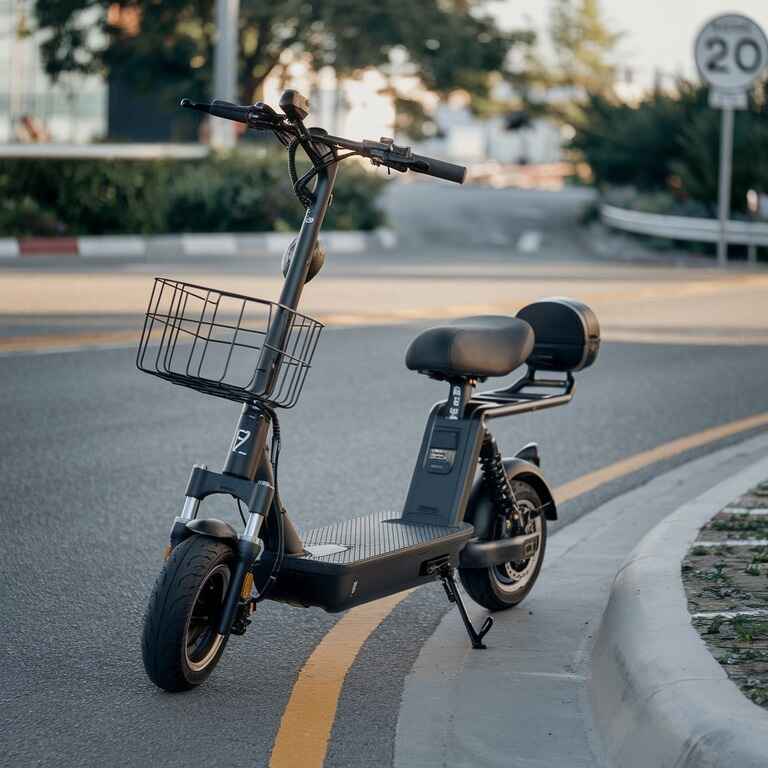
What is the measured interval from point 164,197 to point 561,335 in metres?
19.5

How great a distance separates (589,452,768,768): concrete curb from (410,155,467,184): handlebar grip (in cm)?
140

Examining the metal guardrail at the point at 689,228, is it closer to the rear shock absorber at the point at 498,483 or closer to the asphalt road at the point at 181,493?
the asphalt road at the point at 181,493

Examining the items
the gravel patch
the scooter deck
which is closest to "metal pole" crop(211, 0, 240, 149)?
the gravel patch

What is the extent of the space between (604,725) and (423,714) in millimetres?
540

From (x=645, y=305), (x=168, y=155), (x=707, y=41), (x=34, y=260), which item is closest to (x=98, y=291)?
(x=34, y=260)

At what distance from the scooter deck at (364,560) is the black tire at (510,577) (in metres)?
0.31

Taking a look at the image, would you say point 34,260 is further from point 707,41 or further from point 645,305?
point 707,41

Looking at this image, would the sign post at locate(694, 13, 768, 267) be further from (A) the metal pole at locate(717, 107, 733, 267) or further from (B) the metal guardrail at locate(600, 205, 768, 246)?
(B) the metal guardrail at locate(600, 205, 768, 246)

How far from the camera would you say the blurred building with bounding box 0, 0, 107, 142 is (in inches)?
1833

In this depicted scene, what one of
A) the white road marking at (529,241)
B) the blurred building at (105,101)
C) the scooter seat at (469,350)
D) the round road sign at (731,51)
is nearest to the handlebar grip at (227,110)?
the scooter seat at (469,350)

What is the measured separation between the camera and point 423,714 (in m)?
4.57

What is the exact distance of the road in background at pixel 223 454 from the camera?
4.49 metres

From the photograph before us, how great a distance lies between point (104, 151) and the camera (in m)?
23.7

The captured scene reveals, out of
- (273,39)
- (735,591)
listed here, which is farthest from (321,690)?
(273,39)
